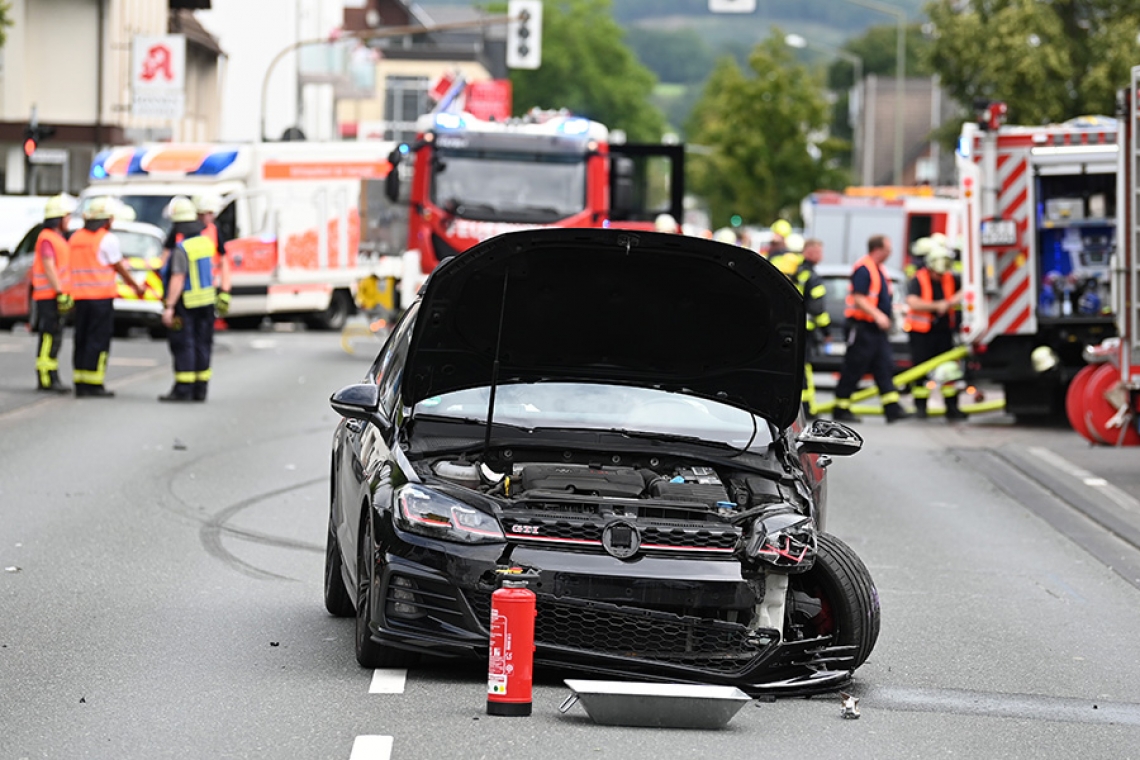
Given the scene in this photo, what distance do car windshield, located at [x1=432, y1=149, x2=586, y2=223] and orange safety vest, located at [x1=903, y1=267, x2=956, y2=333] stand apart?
4.73 meters

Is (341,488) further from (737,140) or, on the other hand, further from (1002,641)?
(737,140)

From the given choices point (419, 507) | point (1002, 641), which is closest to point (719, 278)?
point (419, 507)

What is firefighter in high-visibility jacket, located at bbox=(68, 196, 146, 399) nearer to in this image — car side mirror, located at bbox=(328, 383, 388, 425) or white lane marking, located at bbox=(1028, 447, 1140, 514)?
white lane marking, located at bbox=(1028, 447, 1140, 514)

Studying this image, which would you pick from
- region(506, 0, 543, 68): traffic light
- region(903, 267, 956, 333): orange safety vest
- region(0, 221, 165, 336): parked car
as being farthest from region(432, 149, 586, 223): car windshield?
region(506, 0, 543, 68): traffic light

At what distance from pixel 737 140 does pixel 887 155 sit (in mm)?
34704

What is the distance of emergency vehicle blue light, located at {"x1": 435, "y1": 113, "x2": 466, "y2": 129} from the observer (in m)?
24.8

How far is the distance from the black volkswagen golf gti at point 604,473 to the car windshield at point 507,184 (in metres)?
15.9

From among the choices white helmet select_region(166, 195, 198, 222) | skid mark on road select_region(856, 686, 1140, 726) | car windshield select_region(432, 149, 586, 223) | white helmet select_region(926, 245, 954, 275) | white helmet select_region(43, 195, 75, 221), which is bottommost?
skid mark on road select_region(856, 686, 1140, 726)

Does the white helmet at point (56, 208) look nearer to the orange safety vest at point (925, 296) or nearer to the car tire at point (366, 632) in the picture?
the orange safety vest at point (925, 296)

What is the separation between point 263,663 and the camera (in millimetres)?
7664

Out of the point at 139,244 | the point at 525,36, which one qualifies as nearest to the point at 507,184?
the point at 139,244

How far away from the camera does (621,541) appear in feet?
22.6

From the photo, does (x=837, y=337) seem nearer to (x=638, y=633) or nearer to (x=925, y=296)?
(x=925, y=296)

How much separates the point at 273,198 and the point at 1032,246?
52.8 ft
